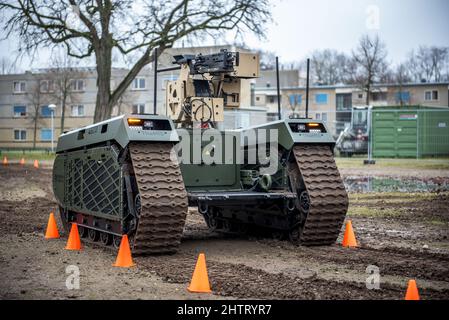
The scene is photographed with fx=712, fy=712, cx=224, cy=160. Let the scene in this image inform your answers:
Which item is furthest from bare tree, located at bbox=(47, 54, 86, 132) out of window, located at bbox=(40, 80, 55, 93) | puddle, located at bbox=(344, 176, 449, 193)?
puddle, located at bbox=(344, 176, 449, 193)

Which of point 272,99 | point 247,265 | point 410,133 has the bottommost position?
point 247,265

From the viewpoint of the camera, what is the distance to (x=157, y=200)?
9.23 meters

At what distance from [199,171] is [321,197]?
1976 millimetres

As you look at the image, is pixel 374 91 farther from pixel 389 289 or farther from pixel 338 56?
pixel 389 289

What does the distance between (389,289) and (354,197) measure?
1103 cm

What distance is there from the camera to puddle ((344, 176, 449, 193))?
20.0 m

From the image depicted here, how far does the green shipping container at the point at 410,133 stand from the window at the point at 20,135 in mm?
38881

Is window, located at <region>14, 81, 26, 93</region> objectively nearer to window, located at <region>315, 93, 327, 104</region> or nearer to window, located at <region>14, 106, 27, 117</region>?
window, located at <region>14, 106, 27, 117</region>

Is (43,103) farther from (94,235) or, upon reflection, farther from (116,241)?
(116,241)

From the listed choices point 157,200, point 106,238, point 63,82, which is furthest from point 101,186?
point 63,82

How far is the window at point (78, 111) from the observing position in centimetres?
6544

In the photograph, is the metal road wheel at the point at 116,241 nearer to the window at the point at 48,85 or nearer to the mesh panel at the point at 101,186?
the mesh panel at the point at 101,186

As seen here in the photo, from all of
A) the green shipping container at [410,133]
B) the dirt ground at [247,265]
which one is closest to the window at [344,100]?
the green shipping container at [410,133]

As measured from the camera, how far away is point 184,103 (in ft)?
37.4
